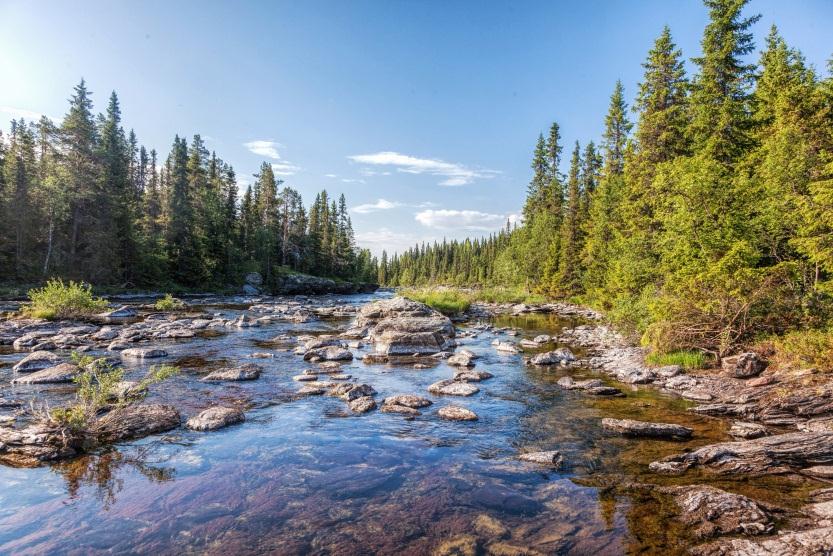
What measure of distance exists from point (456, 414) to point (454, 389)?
227 centimetres

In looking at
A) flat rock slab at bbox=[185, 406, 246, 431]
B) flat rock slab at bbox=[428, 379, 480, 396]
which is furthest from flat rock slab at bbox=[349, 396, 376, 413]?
flat rock slab at bbox=[185, 406, 246, 431]

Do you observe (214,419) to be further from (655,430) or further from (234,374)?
Answer: (655,430)

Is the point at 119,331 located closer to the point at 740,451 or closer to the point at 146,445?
the point at 146,445

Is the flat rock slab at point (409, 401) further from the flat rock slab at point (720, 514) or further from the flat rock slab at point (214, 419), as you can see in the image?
the flat rock slab at point (720, 514)

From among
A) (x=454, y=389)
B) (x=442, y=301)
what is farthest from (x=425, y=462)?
(x=442, y=301)

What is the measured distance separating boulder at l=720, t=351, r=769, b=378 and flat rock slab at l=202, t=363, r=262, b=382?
1531cm

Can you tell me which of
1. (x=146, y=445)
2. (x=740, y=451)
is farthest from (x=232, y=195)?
(x=740, y=451)

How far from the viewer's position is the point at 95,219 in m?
46.1

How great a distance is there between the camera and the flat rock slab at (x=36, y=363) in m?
13.6

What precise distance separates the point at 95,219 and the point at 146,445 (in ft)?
162

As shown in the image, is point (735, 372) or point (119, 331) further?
point (119, 331)

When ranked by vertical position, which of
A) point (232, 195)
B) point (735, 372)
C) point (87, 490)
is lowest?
point (87, 490)

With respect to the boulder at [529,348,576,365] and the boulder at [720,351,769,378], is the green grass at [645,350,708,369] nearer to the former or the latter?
the boulder at [720,351,769,378]

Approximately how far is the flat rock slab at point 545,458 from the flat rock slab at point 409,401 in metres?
3.73
